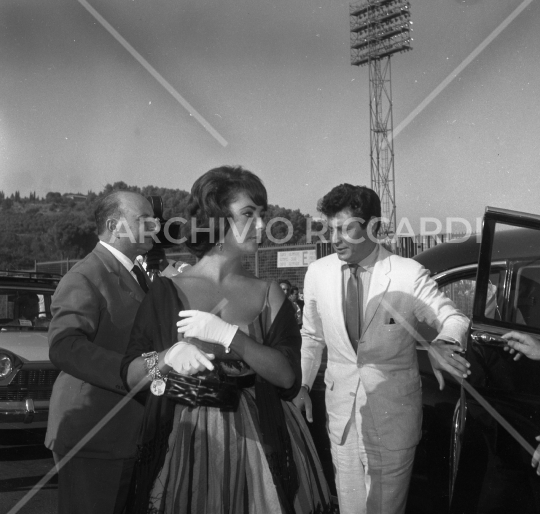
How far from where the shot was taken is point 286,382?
2213 mm

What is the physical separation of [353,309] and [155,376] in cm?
157

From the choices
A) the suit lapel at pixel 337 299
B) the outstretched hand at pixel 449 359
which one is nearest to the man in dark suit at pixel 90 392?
the suit lapel at pixel 337 299

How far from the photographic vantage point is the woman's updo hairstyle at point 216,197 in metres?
A: 2.38

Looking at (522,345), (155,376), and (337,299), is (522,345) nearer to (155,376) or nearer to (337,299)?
(337,299)

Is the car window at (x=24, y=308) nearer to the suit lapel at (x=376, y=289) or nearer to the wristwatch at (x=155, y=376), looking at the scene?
the suit lapel at (x=376, y=289)

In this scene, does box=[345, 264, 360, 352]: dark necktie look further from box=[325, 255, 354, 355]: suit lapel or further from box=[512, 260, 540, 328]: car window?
box=[512, 260, 540, 328]: car window

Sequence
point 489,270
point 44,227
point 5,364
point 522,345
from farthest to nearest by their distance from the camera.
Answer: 1. point 44,227
2. point 5,364
3. point 489,270
4. point 522,345

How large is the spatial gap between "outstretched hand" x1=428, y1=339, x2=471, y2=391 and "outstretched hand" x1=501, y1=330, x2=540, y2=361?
0.72 ft

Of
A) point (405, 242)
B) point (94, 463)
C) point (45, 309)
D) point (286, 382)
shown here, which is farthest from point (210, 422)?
point (405, 242)

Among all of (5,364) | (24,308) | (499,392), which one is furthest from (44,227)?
(499,392)

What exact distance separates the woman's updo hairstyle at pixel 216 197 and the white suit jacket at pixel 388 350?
118cm

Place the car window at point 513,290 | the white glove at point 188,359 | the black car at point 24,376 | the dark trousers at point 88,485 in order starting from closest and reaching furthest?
the white glove at point 188,359 < the dark trousers at point 88,485 < the car window at point 513,290 < the black car at point 24,376

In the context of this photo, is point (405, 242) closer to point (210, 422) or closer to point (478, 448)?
point (478, 448)

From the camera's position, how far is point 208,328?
2119 millimetres
